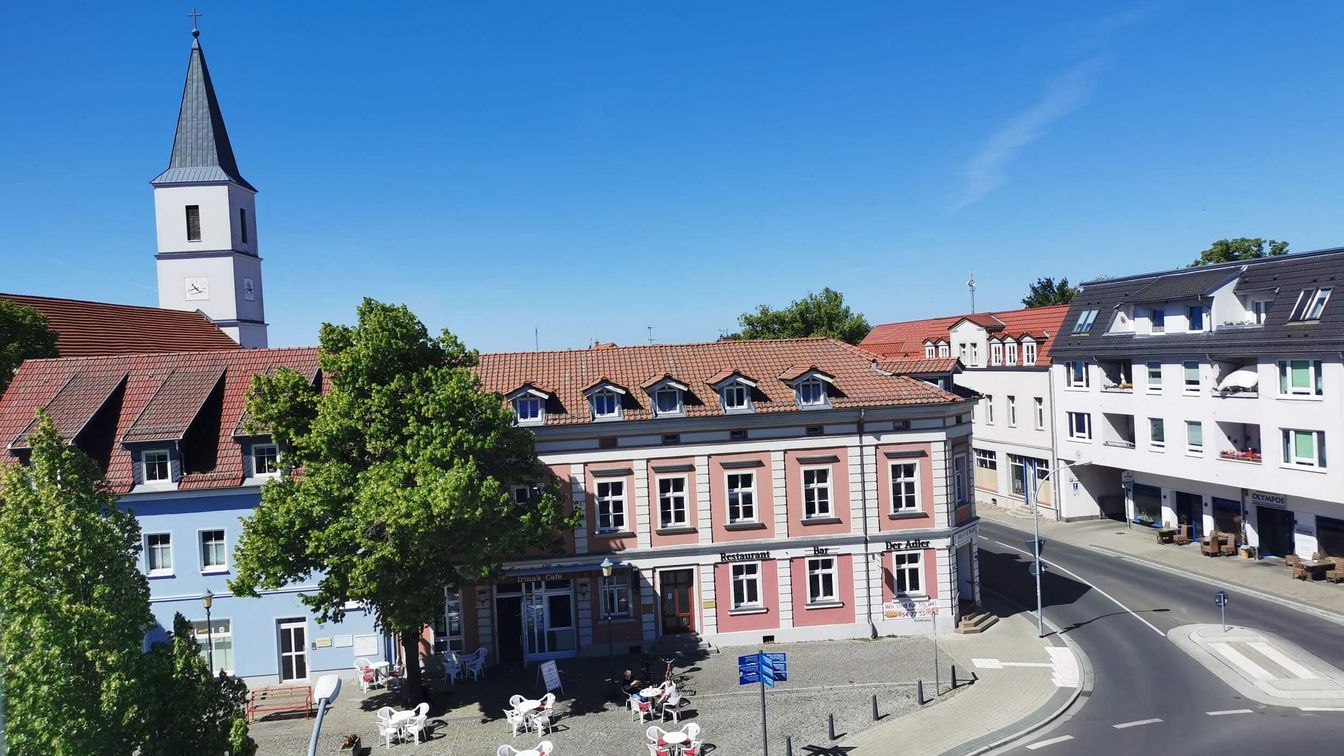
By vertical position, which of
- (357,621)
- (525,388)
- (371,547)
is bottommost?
(357,621)

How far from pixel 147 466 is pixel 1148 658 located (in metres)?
31.8

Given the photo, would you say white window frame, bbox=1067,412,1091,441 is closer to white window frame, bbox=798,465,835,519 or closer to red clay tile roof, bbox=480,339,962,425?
red clay tile roof, bbox=480,339,962,425

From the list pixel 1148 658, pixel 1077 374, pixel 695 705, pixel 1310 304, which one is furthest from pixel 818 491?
pixel 1077 374

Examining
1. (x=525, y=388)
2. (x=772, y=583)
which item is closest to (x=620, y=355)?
(x=525, y=388)

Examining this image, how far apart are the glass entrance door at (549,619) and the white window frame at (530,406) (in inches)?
212

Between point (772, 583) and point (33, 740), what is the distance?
23519 millimetres

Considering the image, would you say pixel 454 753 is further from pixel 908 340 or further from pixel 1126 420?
pixel 908 340

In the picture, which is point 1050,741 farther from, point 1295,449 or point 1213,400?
point 1213,400

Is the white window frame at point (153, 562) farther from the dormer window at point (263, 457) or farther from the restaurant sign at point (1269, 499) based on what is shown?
the restaurant sign at point (1269, 499)

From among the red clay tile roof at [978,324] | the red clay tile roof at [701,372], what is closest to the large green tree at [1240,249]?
the red clay tile roof at [978,324]

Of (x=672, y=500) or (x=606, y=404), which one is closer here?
(x=606, y=404)

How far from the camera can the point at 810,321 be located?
68312mm

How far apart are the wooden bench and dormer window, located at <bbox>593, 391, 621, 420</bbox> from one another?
12.3m

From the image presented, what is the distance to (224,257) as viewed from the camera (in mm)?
62812
